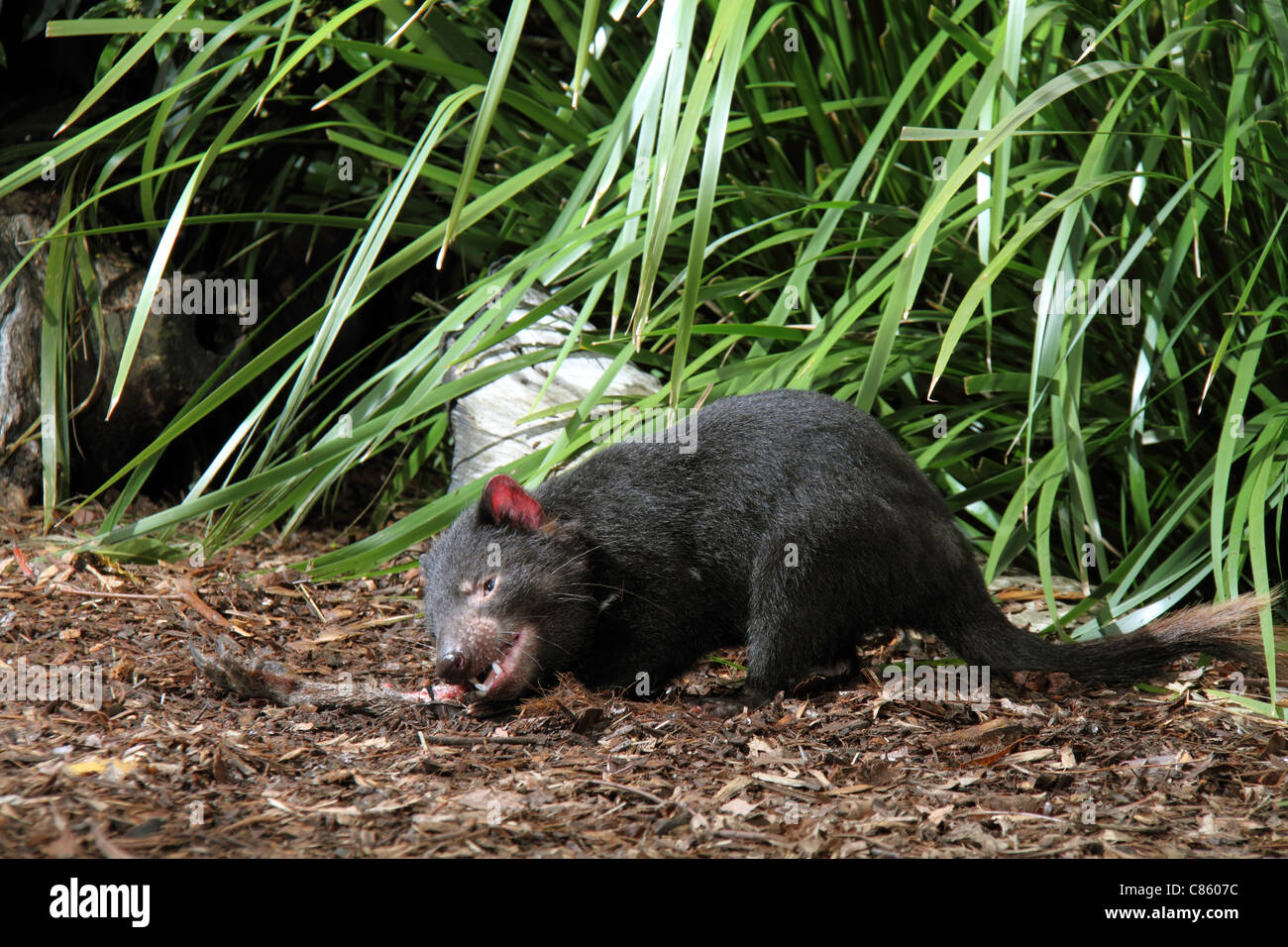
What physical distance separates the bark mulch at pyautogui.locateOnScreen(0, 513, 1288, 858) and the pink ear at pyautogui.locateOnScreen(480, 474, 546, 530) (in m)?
0.44

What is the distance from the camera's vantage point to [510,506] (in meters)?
2.86

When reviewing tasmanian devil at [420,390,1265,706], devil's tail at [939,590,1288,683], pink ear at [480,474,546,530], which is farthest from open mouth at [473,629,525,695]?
devil's tail at [939,590,1288,683]

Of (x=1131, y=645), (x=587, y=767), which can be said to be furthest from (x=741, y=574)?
(x=1131, y=645)

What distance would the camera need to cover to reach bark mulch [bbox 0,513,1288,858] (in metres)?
1.96

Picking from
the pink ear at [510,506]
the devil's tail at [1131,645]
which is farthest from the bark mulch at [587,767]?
the pink ear at [510,506]

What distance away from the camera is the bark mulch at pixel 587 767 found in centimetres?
196

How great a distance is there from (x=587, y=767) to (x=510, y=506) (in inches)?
30.4

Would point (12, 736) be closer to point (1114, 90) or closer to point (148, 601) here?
point (148, 601)

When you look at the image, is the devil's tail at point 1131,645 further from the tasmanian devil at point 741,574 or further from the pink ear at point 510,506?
the pink ear at point 510,506

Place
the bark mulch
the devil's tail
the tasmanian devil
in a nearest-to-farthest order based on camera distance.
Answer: the bark mulch, the devil's tail, the tasmanian devil

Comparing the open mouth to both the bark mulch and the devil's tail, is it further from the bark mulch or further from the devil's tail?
the devil's tail

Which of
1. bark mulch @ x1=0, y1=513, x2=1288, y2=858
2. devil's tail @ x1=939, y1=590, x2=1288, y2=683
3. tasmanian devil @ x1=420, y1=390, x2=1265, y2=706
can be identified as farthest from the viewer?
tasmanian devil @ x1=420, y1=390, x2=1265, y2=706

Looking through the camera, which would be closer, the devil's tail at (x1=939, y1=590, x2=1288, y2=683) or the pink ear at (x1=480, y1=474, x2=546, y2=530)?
the devil's tail at (x1=939, y1=590, x2=1288, y2=683)

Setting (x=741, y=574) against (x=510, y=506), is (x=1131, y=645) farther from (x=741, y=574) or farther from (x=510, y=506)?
(x=510, y=506)
